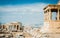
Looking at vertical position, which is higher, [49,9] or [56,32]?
[49,9]

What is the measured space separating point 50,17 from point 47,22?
0.25 meters

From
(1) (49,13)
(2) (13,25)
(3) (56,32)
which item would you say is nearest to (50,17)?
(1) (49,13)

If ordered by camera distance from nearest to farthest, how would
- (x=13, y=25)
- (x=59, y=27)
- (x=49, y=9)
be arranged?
(x=59, y=27), (x=49, y=9), (x=13, y=25)

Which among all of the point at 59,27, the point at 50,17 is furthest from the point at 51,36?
the point at 50,17

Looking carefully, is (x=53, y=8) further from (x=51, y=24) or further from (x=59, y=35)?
(x=59, y=35)

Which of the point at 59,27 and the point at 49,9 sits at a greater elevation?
the point at 49,9

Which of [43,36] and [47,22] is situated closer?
[43,36]

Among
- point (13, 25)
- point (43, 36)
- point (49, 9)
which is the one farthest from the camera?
point (13, 25)

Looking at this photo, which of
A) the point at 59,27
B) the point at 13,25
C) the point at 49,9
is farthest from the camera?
the point at 13,25

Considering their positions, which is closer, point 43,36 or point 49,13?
point 43,36

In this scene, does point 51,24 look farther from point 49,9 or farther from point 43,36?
point 43,36

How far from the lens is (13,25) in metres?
19.9

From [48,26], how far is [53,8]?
894 mm

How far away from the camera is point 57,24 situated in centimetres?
1051
